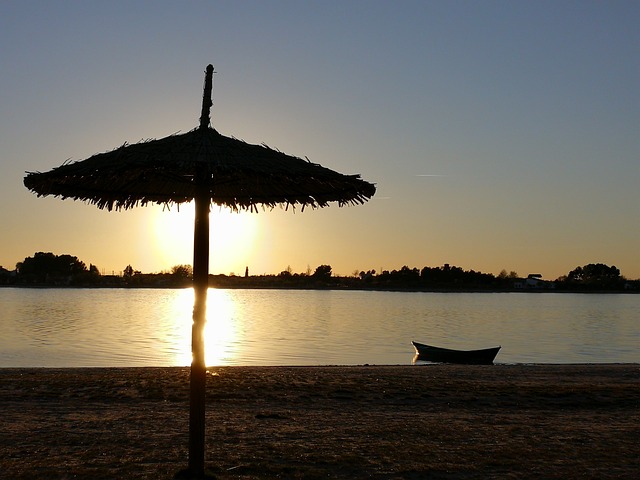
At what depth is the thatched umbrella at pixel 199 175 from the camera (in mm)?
6336

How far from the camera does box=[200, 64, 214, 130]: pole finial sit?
6.89 m

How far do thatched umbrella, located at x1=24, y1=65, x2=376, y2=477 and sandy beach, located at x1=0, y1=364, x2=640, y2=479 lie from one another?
1427mm

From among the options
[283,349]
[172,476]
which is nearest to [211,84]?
[172,476]

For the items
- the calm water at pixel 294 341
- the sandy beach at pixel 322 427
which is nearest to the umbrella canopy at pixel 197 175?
the sandy beach at pixel 322 427

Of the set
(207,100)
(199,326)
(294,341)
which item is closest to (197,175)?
(207,100)

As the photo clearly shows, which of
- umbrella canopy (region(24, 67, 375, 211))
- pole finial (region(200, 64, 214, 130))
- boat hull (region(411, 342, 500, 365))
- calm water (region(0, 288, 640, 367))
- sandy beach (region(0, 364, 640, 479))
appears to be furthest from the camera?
calm water (region(0, 288, 640, 367))

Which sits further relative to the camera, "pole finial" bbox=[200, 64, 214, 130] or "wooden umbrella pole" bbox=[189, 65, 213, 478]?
"pole finial" bbox=[200, 64, 214, 130]

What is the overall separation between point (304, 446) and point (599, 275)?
8062 inches

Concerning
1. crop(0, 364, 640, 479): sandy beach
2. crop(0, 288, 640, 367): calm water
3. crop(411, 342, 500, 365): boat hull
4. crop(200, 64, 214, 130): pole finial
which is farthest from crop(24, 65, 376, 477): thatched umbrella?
crop(0, 288, 640, 367): calm water

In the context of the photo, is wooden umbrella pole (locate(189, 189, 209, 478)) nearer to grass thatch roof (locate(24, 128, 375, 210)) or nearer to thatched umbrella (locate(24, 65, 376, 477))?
thatched umbrella (locate(24, 65, 376, 477))

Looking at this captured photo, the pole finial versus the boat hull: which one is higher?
the pole finial

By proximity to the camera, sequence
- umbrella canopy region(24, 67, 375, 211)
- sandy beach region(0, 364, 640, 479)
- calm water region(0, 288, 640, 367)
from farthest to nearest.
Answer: calm water region(0, 288, 640, 367) < sandy beach region(0, 364, 640, 479) < umbrella canopy region(24, 67, 375, 211)

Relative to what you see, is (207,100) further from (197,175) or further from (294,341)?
(294,341)

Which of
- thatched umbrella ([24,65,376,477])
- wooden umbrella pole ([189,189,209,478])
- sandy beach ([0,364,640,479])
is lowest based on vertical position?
sandy beach ([0,364,640,479])
